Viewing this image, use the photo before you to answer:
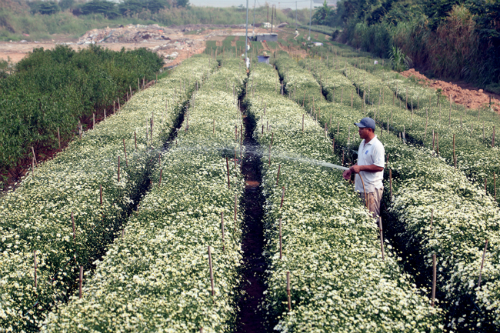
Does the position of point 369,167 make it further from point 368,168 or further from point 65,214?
point 65,214

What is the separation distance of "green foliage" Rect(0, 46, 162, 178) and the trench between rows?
10984 millimetres

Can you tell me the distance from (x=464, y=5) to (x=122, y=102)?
4067 centimetres

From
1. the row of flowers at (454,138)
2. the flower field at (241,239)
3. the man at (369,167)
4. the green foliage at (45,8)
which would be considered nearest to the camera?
the flower field at (241,239)

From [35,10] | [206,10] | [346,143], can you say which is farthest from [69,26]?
[346,143]

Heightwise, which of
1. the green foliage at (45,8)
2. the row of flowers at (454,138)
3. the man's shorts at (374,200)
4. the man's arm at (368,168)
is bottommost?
the man's shorts at (374,200)

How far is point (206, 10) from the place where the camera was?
572 feet

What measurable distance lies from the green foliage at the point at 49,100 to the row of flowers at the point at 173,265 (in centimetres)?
854

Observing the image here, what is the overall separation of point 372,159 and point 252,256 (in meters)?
5.63

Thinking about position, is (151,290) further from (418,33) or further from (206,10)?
(206,10)

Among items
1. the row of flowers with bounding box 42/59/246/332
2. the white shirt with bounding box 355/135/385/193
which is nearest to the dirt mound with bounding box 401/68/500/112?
the white shirt with bounding box 355/135/385/193

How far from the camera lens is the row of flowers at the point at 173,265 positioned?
8688 mm

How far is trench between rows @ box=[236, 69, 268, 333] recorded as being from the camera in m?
12.1

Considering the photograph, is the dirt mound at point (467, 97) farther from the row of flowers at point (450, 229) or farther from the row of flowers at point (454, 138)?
the row of flowers at point (450, 229)

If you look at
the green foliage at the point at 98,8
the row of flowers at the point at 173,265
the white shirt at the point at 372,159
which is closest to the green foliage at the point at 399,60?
the row of flowers at the point at 173,265
